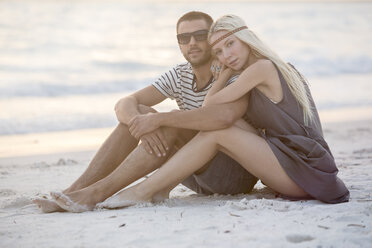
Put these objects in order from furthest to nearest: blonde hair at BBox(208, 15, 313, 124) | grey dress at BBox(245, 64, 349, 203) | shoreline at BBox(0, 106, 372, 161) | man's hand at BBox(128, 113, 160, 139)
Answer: shoreline at BBox(0, 106, 372, 161) → man's hand at BBox(128, 113, 160, 139) → blonde hair at BBox(208, 15, 313, 124) → grey dress at BBox(245, 64, 349, 203)

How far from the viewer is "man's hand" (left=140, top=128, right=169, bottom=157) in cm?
409

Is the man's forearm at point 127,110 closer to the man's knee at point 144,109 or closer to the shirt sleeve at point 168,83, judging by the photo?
the man's knee at point 144,109

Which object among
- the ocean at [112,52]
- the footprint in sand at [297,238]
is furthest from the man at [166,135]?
the ocean at [112,52]

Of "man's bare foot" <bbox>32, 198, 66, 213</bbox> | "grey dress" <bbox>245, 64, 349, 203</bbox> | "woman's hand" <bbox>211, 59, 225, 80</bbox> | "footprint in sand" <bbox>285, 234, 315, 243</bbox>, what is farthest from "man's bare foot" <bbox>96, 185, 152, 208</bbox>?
"footprint in sand" <bbox>285, 234, 315, 243</bbox>

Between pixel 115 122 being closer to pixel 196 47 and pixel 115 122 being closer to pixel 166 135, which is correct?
pixel 196 47

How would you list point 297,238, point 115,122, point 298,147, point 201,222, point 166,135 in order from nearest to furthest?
point 297,238
point 201,222
point 298,147
point 166,135
point 115,122

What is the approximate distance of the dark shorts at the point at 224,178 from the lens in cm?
425

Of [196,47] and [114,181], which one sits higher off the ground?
[196,47]

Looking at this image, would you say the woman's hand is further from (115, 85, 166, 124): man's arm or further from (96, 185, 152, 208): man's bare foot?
(96, 185, 152, 208): man's bare foot

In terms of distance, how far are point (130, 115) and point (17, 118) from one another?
5.42m

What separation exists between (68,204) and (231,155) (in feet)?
3.95

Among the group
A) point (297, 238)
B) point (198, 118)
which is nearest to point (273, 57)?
point (198, 118)

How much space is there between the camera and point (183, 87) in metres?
4.84

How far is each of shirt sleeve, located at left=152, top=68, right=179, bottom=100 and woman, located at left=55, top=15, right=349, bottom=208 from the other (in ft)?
2.73
